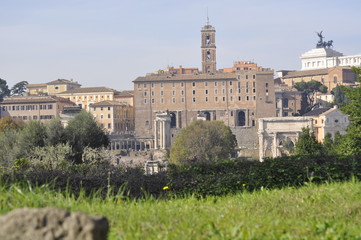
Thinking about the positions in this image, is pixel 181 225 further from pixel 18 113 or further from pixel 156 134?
pixel 18 113

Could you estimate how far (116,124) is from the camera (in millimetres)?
89750

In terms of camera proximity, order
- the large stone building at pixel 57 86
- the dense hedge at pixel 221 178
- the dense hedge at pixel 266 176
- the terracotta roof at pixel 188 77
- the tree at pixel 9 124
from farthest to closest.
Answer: the large stone building at pixel 57 86 < the terracotta roof at pixel 188 77 < the tree at pixel 9 124 < the dense hedge at pixel 266 176 < the dense hedge at pixel 221 178

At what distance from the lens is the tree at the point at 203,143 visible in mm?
55219

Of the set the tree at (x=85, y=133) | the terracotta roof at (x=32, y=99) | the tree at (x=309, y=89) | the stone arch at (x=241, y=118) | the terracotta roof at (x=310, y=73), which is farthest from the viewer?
the terracotta roof at (x=310, y=73)

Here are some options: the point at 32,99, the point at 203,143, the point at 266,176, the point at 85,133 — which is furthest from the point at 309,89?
the point at 266,176

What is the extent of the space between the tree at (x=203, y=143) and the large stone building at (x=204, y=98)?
2038 centimetres

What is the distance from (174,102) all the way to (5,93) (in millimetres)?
29462

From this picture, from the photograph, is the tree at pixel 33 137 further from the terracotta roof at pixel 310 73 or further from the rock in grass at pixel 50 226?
the terracotta roof at pixel 310 73

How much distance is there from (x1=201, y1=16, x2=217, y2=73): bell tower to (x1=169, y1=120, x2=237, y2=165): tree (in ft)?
100

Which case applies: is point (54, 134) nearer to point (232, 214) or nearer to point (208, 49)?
point (232, 214)

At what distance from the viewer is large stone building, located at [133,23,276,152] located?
83.1 m

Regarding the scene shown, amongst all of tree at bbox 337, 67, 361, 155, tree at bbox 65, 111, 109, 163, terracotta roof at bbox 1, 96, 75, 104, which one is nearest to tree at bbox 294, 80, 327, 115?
terracotta roof at bbox 1, 96, 75, 104

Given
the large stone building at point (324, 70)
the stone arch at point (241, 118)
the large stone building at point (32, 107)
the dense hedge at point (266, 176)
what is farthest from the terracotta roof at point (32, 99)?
the dense hedge at point (266, 176)

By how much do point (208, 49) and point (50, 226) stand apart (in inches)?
3575
